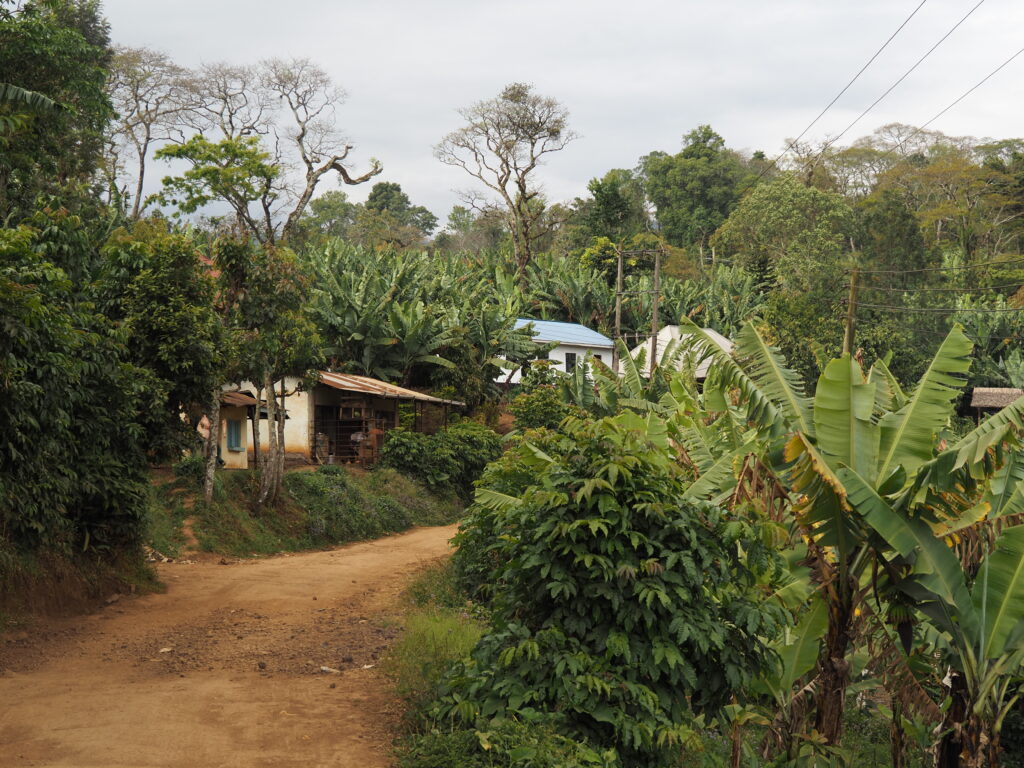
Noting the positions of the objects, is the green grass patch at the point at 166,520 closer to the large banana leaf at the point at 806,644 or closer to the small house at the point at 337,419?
the small house at the point at 337,419

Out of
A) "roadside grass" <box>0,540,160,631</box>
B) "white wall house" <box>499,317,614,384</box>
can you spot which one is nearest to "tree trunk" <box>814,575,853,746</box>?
"roadside grass" <box>0,540,160,631</box>

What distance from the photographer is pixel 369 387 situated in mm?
25531

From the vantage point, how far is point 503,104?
1841 inches

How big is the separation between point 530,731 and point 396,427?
22.0m

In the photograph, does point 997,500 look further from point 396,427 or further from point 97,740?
point 396,427

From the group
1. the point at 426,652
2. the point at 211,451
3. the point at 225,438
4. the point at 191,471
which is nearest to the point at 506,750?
the point at 426,652

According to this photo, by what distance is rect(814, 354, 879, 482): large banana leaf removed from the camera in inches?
317

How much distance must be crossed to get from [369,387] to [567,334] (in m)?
17.3

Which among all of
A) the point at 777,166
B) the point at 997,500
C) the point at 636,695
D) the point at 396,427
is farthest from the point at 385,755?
the point at 777,166

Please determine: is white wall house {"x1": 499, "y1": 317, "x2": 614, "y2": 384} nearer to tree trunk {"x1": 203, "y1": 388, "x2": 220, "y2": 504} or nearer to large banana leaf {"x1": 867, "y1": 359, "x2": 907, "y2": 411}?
tree trunk {"x1": 203, "y1": 388, "x2": 220, "y2": 504}

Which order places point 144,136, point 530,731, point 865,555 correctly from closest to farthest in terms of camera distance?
point 530,731 → point 865,555 → point 144,136

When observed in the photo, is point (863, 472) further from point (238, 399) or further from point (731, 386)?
point (238, 399)

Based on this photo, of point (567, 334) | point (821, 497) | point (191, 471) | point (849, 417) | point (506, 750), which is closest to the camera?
point (506, 750)

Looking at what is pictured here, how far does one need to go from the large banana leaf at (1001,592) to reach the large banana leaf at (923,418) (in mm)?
1001
